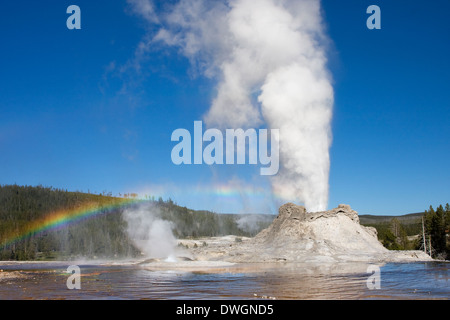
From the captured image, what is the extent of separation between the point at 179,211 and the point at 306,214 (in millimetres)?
137371

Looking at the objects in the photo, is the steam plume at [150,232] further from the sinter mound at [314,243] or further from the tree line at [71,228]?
the sinter mound at [314,243]

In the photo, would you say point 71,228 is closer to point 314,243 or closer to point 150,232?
point 150,232

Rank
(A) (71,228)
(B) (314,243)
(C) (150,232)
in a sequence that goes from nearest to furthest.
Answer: (B) (314,243) < (C) (150,232) < (A) (71,228)

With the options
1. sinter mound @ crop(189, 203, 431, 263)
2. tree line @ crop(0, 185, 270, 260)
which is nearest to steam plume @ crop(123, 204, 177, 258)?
tree line @ crop(0, 185, 270, 260)

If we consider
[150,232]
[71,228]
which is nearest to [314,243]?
[150,232]

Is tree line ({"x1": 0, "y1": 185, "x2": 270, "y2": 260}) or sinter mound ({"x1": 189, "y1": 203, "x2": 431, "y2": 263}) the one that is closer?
sinter mound ({"x1": 189, "y1": 203, "x2": 431, "y2": 263})

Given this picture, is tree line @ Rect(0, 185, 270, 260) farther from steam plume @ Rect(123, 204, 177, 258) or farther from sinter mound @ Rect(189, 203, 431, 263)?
sinter mound @ Rect(189, 203, 431, 263)

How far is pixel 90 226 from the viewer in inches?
4569

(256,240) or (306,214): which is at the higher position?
(306,214)

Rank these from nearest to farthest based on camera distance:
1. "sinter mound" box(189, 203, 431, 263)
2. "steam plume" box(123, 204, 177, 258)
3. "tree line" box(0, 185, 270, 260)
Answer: "sinter mound" box(189, 203, 431, 263)
"steam plume" box(123, 204, 177, 258)
"tree line" box(0, 185, 270, 260)
